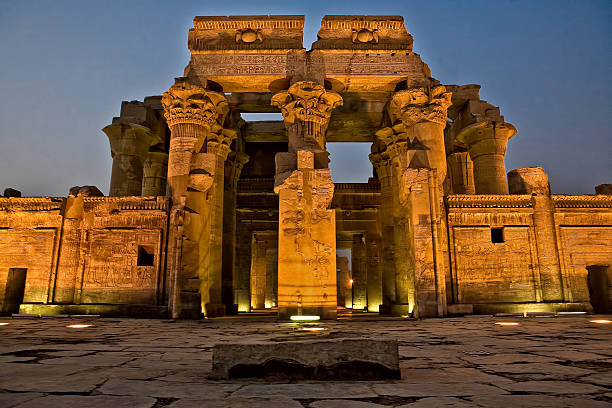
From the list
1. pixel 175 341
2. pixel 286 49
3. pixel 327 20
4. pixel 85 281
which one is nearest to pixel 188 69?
pixel 286 49

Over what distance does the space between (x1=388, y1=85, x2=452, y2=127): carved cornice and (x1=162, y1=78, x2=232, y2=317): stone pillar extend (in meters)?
4.92

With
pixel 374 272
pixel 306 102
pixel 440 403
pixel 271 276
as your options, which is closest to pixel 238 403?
pixel 440 403

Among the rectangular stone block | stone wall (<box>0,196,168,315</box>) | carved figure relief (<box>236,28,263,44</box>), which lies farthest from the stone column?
the rectangular stone block

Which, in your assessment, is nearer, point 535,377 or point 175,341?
point 535,377

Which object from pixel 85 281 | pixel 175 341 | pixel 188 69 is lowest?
pixel 175 341

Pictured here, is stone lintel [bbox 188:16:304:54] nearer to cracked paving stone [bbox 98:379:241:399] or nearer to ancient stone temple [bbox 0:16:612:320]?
ancient stone temple [bbox 0:16:612:320]

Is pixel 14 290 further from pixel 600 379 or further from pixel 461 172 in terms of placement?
pixel 461 172

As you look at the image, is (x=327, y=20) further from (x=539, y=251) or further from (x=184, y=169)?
(x=539, y=251)

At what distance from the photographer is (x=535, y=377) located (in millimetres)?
2750

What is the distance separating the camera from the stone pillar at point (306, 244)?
974cm

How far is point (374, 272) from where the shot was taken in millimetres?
18188

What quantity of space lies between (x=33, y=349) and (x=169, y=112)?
8142 millimetres

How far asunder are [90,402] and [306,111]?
30.6ft

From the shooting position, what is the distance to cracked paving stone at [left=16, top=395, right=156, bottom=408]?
2.05m
